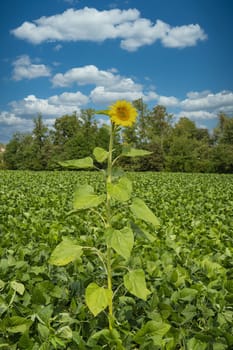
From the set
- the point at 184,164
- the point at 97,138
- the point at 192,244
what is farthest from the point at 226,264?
the point at 97,138

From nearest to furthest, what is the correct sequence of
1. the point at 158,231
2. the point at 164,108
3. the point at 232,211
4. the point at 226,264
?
1. the point at 226,264
2. the point at 158,231
3. the point at 232,211
4. the point at 164,108

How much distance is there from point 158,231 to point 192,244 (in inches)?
28.2

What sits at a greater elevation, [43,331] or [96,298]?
[96,298]

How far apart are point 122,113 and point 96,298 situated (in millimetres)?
830

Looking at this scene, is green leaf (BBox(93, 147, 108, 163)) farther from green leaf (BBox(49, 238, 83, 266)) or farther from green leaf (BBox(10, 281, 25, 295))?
green leaf (BBox(10, 281, 25, 295))

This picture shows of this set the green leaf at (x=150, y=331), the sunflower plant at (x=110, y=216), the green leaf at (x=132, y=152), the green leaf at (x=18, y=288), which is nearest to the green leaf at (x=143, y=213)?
the sunflower plant at (x=110, y=216)

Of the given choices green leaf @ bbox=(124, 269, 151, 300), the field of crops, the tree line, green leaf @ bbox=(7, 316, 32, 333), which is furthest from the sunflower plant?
the tree line

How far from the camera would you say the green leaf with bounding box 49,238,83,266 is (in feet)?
5.38

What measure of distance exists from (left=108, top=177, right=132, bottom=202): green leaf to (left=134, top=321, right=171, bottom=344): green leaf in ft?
2.45

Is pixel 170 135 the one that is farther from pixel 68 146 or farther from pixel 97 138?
pixel 68 146

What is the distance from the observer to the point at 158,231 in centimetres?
514

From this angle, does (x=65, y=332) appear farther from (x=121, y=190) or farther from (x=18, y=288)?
(x=121, y=190)

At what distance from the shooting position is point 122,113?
156 centimetres

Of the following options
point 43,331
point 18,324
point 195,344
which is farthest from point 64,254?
point 195,344
